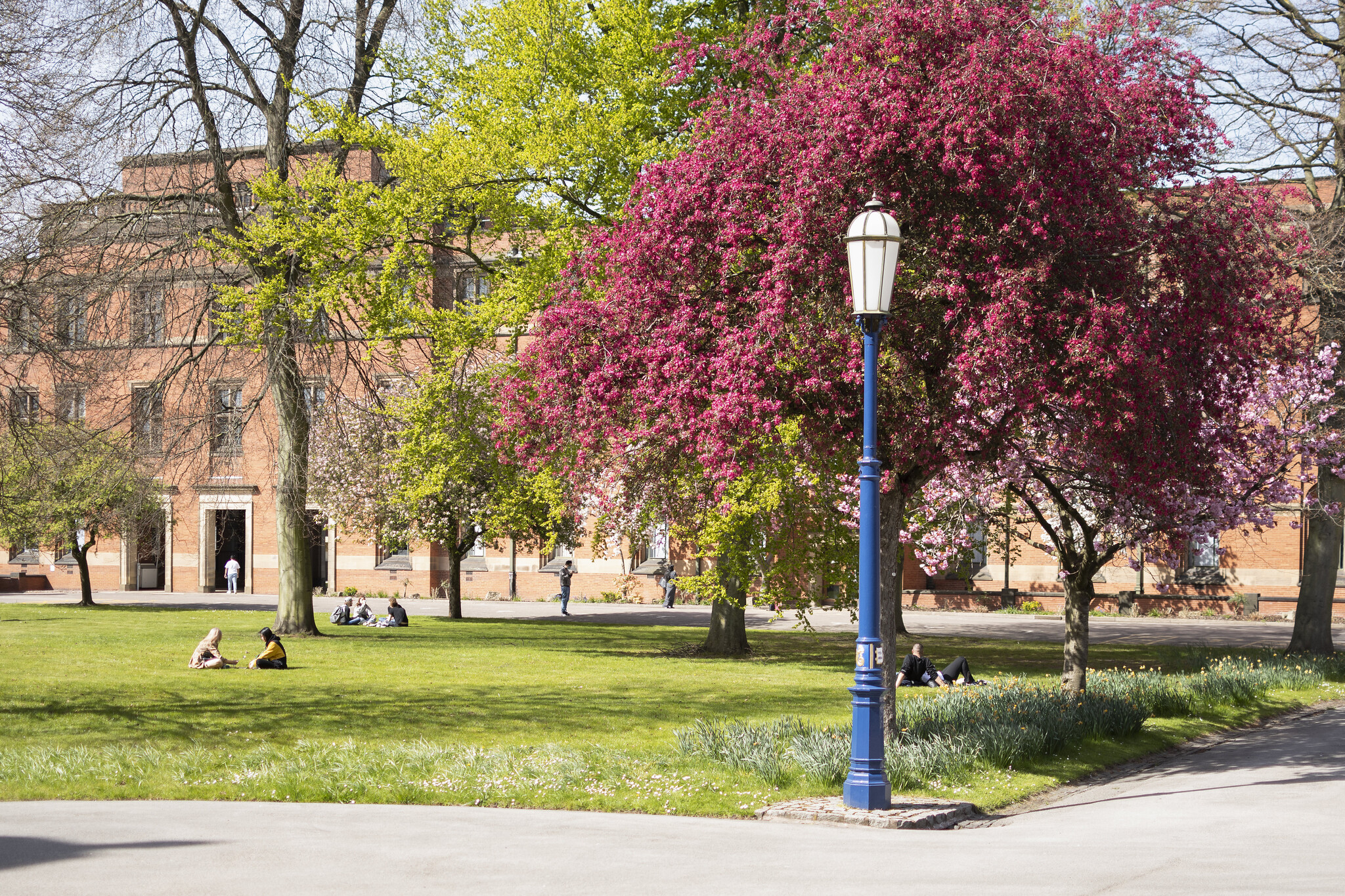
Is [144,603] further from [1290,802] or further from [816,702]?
[1290,802]

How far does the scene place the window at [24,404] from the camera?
15.9 m

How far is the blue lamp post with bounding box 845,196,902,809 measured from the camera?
34.7 ft

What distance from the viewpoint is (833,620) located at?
4322cm

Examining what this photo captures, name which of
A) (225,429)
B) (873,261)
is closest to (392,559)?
(225,429)

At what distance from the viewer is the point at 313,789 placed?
11.0m

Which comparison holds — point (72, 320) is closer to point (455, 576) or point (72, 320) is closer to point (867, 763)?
point (867, 763)

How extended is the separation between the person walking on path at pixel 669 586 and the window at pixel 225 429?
23.1 m

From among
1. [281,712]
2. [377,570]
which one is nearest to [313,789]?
[281,712]

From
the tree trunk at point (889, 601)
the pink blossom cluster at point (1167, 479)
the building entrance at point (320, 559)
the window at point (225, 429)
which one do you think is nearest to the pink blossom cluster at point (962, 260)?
the pink blossom cluster at point (1167, 479)

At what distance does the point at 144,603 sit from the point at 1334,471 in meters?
40.4

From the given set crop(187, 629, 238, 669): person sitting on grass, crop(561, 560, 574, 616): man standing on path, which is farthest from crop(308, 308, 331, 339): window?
crop(561, 560, 574, 616): man standing on path

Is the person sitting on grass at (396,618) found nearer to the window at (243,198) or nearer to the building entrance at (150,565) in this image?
the window at (243,198)

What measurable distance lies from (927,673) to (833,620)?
75.4ft

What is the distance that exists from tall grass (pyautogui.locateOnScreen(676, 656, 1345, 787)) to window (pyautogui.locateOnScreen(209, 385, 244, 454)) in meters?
15.5
